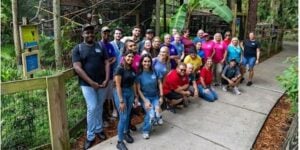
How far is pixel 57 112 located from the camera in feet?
14.0

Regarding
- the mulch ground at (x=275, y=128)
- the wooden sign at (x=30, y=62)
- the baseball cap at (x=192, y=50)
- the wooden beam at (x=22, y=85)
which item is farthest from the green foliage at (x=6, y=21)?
the mulch ground at (x=275, y=128)

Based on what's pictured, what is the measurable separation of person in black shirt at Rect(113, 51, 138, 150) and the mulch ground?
7.00 feet

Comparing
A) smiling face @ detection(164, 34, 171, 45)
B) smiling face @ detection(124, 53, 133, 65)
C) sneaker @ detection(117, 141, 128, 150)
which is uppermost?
smiling face @ detection(164, 34, 171, 45)

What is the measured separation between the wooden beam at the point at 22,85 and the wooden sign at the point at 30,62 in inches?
25.5

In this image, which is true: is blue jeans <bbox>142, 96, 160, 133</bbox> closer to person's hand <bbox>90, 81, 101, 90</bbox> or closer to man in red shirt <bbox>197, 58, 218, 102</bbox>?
person's hand <bbox>90, 81, 101, 90</bbox>

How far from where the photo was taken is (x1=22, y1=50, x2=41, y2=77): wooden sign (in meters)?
4.55

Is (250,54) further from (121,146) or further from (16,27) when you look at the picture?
(16,27)

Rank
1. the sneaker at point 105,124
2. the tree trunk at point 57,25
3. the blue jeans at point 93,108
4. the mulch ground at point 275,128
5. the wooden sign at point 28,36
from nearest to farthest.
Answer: the blue jeans at point 93,108
the wooden sign at point 28,36
the mulch ground at point 275,128
the sneaker at point 105,124
the tree trunk at point 57,25

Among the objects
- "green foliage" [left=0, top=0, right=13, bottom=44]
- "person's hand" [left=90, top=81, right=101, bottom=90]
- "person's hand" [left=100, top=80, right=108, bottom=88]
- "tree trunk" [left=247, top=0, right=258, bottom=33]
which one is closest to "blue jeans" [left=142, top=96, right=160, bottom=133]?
"person's hand" [left=100, top=80, right=108, bottom=88]

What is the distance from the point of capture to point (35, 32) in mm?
5027

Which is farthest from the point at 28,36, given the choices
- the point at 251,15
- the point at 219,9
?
the point at 251,15

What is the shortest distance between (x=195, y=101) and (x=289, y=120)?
194 cm

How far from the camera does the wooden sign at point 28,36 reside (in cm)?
470

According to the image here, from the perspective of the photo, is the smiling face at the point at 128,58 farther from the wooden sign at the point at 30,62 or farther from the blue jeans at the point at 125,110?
the wooden sign at the point at 30,62
